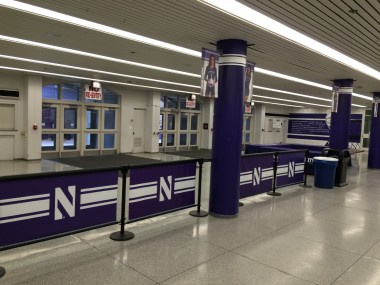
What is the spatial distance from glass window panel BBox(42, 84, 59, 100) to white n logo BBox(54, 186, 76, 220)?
32.0 feet

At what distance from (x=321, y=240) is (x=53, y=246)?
3544 millimetres

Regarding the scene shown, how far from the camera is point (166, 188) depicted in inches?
182

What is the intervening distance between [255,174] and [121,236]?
319 centimetres

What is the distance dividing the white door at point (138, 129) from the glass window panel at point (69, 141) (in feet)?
9.29

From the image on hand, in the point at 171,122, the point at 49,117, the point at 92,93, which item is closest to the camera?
the point at 92,93

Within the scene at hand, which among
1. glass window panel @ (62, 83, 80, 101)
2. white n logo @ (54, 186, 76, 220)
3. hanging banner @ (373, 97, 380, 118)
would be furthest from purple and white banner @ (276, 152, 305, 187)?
glass window panel @ (62, 83, 80, 101)

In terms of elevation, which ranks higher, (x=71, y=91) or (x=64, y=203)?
(x=71, y=91)

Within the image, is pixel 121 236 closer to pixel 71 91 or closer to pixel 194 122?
pixel 71 91

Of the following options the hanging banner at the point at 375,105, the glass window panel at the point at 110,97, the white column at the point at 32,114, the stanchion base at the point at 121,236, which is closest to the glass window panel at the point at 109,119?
the glass window panel at the point at 110,97

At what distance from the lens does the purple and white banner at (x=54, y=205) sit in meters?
3.08

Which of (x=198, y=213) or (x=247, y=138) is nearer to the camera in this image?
(x=198, y=213)

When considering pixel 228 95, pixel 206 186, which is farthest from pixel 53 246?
pixel 206 186

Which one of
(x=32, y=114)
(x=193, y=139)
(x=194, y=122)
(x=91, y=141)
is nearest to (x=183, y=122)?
(x=194, y=122)

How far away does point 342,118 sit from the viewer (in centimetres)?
927
